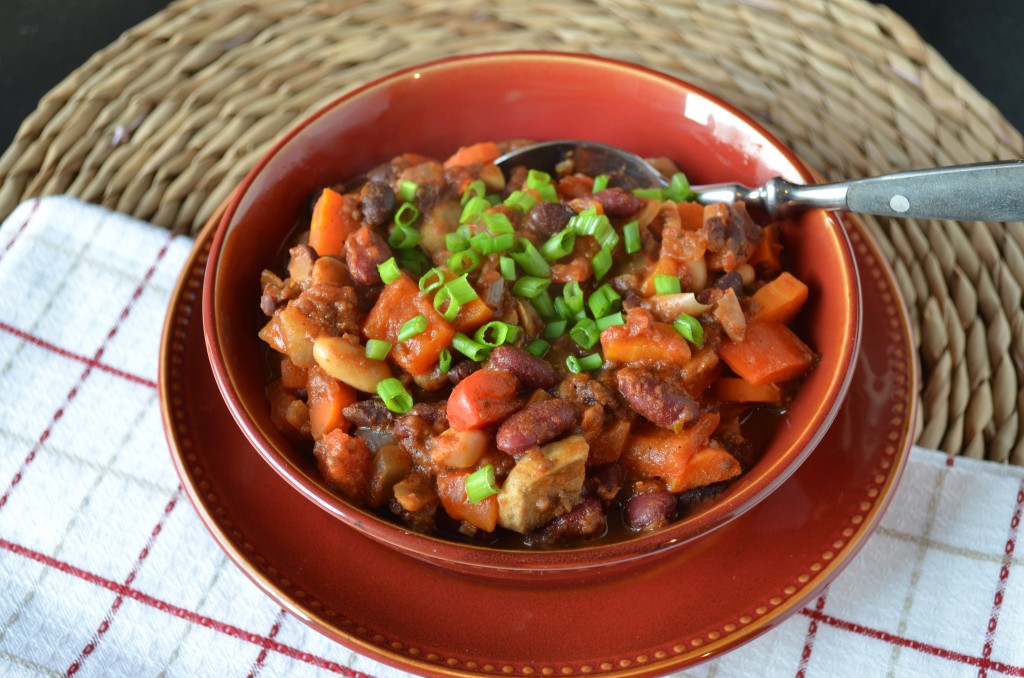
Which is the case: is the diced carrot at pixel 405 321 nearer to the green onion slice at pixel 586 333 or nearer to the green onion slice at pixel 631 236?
the green onion slice at pixel 586 333

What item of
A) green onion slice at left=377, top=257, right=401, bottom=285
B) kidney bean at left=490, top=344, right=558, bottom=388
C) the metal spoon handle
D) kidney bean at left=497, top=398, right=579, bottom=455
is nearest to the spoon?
the metal spoon handle

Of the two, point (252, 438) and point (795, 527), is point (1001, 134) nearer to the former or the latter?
point (795, 527)

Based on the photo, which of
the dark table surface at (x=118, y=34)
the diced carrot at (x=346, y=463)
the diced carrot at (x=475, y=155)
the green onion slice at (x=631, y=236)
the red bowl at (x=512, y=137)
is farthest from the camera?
the dark table surface at (x=118, y=34)

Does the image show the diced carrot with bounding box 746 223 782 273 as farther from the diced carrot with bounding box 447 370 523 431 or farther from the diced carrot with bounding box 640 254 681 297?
the diced carrot with bounding box 447 370 523 431

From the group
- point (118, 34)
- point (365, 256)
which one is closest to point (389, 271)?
point (365, 256)

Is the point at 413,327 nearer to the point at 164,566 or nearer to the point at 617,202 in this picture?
the point at 617,202

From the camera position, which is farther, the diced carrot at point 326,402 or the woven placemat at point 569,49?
the woven placemat at point 569,49

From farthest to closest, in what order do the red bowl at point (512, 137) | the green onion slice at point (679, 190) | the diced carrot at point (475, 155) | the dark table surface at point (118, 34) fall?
the dark table surface at point (118, 34), the diced carrot at point (475, 155), the green onion slice at point (679, 190), the red bowl at point (512, 137)

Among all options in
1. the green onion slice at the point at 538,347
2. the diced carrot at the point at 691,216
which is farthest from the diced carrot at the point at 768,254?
the green onion slice at the point at 538,347
